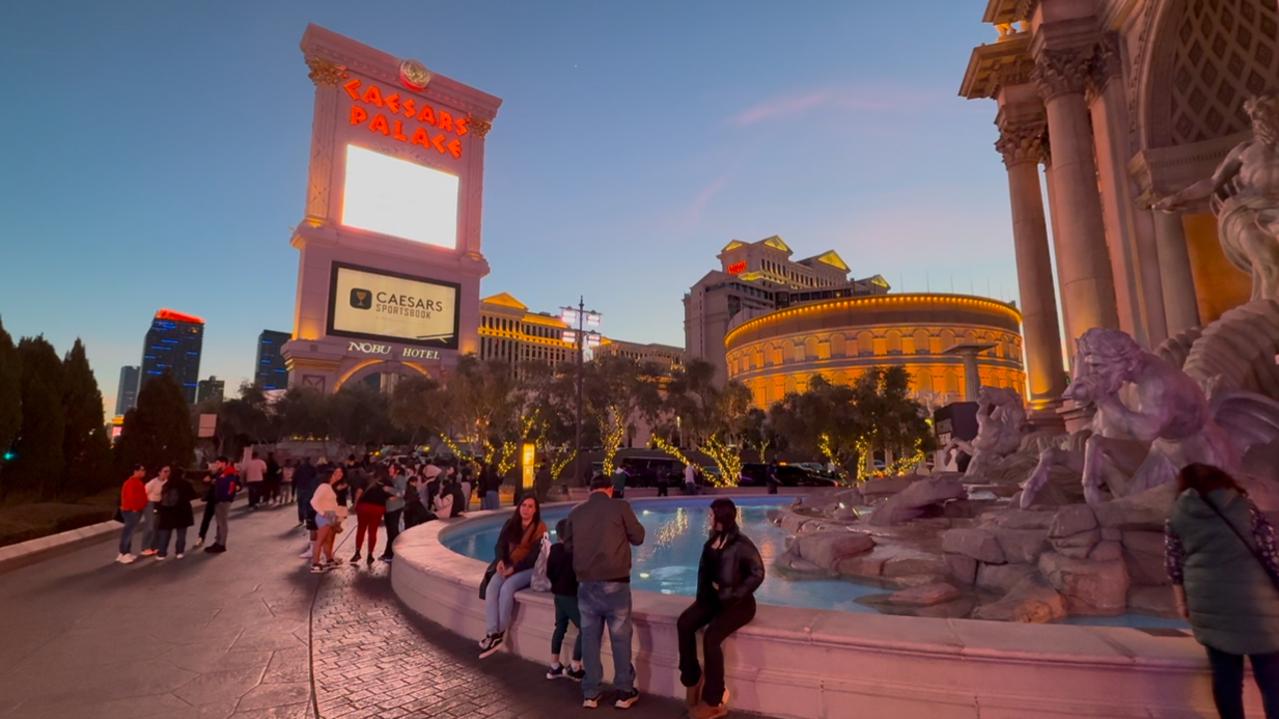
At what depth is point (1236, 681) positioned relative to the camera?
10.7 feet

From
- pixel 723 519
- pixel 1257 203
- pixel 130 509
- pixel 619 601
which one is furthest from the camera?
pixel 130 509

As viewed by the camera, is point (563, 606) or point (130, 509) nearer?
point (563, 606)

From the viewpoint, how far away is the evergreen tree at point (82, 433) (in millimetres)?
18484

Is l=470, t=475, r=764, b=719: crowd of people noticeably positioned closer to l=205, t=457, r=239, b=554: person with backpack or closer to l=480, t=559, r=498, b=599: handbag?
l=480, t=559, r=498, b=599: handbag

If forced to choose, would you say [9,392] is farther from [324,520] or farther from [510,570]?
[510,570]

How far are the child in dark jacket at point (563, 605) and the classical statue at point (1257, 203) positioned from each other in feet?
38.5

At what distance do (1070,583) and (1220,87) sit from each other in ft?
48.4

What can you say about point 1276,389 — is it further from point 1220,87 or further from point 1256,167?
point 1220,87

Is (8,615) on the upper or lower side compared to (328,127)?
lower

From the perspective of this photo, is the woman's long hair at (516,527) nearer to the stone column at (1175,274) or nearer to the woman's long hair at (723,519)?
the woman's long hair at (723,519)

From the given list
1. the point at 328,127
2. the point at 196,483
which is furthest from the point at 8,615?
the point at 328,127

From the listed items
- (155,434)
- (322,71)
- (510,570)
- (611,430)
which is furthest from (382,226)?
(510,570)

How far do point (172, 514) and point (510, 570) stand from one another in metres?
9.79

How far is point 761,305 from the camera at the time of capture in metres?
134
